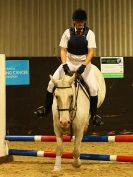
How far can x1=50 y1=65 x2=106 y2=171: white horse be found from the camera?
5863 mm

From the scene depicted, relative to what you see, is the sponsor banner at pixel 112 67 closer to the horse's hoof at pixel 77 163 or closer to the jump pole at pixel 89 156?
the jump pole at pixel 89 156

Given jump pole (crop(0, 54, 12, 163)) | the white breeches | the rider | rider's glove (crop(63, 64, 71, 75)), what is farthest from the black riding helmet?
jump pole (crop(0, 54, 12, 163))

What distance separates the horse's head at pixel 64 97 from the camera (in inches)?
228

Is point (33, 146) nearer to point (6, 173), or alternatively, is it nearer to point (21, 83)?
point (21, 83)

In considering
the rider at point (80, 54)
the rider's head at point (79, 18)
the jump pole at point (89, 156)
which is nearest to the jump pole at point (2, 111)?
the jump pole at point (89, 156)

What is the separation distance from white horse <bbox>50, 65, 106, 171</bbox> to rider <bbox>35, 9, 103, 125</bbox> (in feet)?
0.55

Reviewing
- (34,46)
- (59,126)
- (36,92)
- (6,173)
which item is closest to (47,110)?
(59,126)

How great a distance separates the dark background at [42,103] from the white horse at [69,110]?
4.53 meters

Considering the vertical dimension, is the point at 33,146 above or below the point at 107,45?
below

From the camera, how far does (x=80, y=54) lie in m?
6.79

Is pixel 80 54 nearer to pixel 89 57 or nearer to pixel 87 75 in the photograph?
pixel 89 57

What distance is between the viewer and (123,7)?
532 inches

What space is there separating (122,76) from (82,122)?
5.26m

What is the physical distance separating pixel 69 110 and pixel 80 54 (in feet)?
3.60
